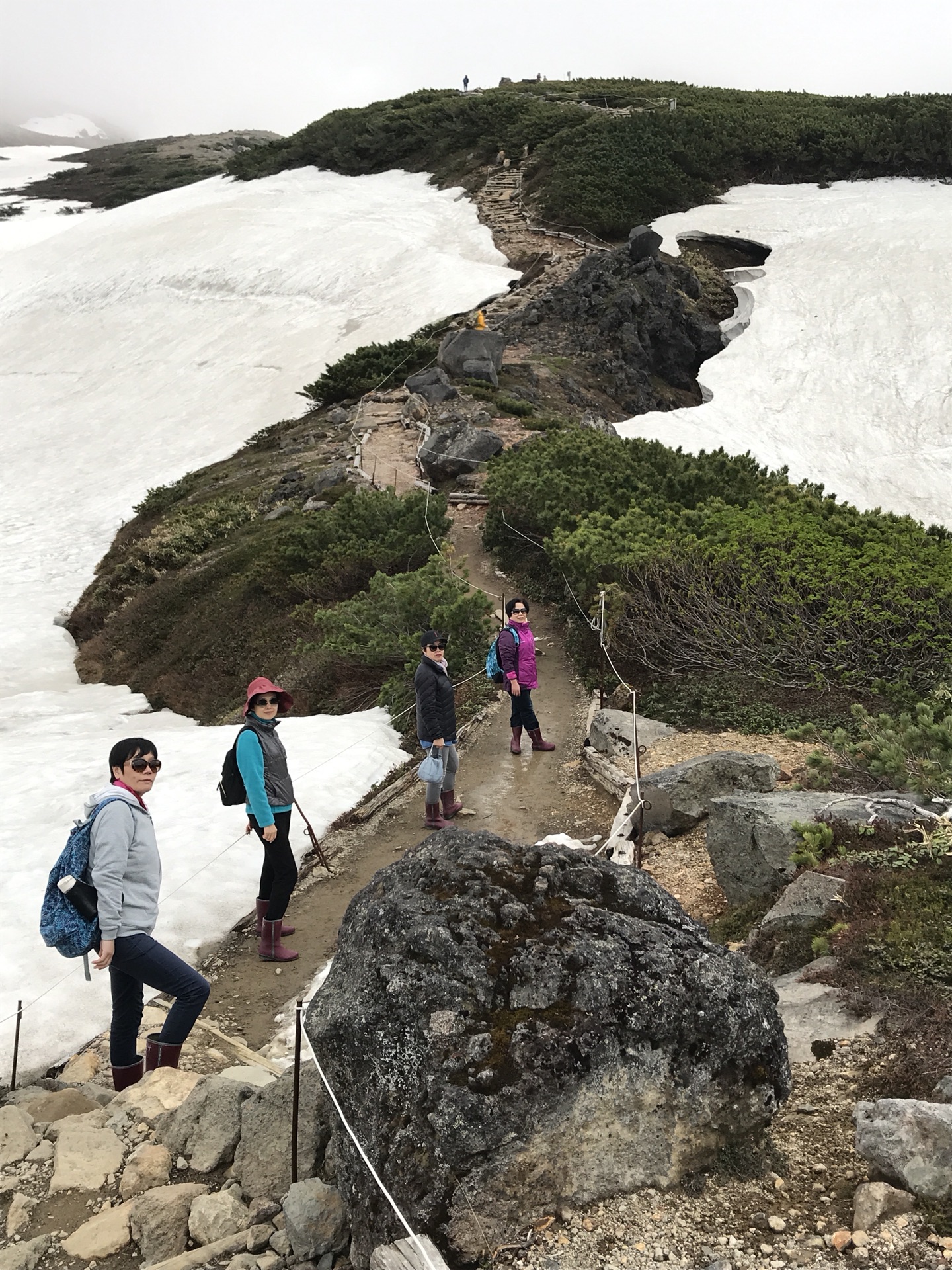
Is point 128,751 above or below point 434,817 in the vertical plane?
above

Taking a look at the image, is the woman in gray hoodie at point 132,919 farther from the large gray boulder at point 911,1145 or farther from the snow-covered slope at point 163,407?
the large gray boulder at point 911,1145

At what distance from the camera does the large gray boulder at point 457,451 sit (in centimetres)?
2266

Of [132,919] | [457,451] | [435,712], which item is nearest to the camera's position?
[132,919]

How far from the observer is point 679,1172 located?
12.7 feet

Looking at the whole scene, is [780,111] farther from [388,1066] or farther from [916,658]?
[388,1066]

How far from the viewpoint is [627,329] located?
1299 inches

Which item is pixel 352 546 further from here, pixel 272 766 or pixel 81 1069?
pixel 81 1069

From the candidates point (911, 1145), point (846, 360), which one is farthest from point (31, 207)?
point (911, 1145)

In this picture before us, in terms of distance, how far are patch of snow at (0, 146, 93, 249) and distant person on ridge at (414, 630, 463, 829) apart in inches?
1931

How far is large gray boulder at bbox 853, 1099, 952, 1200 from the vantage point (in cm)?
347

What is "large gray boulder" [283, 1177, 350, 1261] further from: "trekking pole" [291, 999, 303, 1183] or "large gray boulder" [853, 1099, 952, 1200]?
"large gray boulder" [853, 1099, 952, 1200]

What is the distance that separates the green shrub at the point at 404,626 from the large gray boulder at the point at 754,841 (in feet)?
21.2

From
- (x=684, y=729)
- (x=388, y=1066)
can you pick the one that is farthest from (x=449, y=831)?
(x=684, y=729)

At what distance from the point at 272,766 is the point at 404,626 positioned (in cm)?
674
